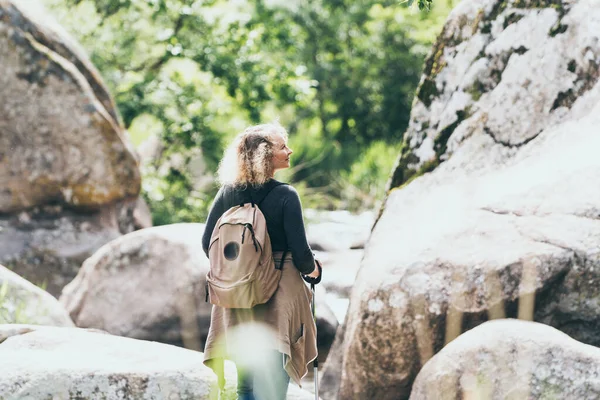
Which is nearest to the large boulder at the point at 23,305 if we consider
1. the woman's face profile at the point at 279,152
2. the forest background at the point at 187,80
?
the woman's face profile at the point at 279,152

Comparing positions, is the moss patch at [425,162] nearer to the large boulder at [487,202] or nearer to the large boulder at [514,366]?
the large boulder at [487,202]

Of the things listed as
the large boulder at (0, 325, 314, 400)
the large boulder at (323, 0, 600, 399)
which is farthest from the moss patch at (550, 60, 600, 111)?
the large boulder at (0, 325, 314, 400)

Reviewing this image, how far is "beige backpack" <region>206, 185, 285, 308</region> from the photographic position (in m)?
3.68

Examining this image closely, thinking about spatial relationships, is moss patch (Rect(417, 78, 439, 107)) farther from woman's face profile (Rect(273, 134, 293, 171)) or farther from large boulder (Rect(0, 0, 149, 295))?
large boulder (Rect(0, 0, 149, 295))

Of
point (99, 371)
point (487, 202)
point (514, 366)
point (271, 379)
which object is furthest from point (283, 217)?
point (487, 202)

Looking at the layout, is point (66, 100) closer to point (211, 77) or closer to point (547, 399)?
point (211, 77)

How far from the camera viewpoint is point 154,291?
295 inches

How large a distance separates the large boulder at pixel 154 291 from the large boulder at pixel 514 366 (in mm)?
3073

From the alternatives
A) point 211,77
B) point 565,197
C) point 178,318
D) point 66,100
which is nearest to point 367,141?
point 211,77

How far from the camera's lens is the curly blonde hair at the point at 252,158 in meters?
3.81

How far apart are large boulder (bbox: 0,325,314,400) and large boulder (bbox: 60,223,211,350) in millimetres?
2637

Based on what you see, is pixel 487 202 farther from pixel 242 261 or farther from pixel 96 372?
pixel 96 372

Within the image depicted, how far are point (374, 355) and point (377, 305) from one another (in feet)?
0.96

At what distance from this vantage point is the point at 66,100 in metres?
9.68
